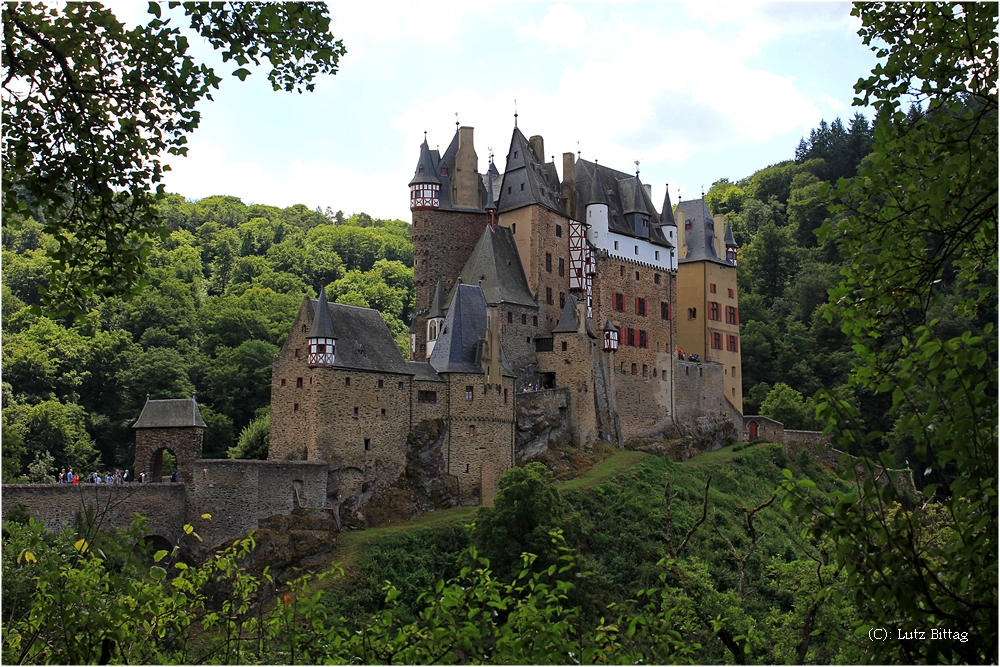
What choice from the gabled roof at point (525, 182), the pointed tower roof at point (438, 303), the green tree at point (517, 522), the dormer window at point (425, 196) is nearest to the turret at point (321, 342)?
the green tree at point (517, 522)

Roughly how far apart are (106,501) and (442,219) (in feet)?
72.8

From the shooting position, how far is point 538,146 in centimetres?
5497

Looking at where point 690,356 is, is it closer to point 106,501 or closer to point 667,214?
point 667,214

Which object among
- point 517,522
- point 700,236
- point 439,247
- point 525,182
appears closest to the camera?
point 517,522

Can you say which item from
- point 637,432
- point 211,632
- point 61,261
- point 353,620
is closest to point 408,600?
point 353,620

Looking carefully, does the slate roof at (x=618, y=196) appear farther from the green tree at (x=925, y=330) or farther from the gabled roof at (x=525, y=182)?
the green tree at (x=925, y=330)

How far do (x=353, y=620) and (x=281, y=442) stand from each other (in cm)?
865

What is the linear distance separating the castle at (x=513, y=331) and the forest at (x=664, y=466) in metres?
3.49

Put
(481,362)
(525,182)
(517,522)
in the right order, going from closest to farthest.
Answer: (517,522), (481,362), (525,182)

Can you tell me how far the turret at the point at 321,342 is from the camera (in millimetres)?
39125

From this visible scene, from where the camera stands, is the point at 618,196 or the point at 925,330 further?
the point at 618,196

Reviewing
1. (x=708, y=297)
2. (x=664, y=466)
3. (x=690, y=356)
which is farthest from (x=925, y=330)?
(x=708, y=297)

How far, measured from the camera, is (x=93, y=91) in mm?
11484

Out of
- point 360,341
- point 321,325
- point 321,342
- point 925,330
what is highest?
→ point 321,325
